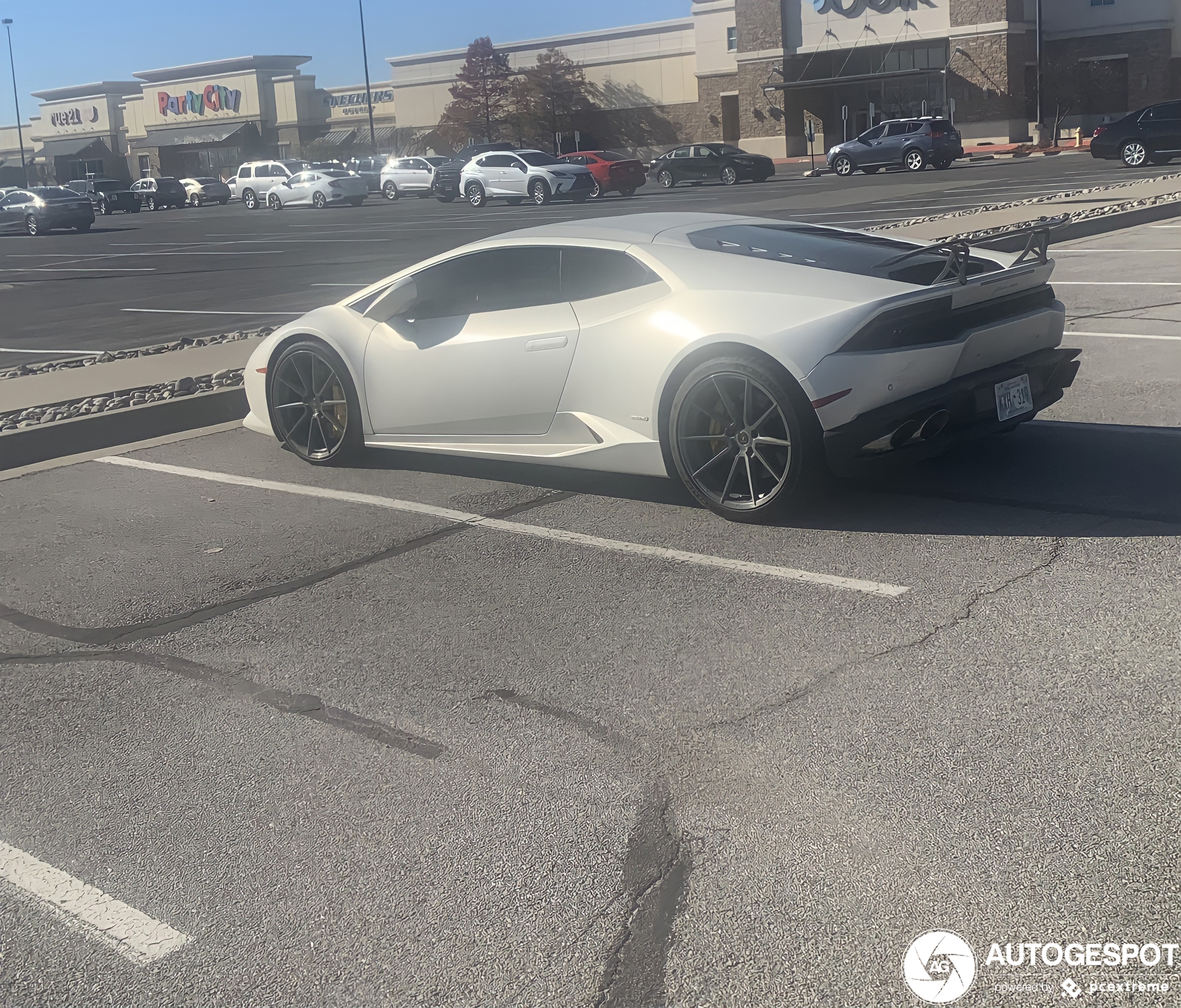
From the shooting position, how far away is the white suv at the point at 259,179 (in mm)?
51500

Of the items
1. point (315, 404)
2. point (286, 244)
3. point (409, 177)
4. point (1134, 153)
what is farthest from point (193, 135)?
point (315, 404)

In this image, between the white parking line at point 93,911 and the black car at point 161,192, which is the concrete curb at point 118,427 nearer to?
the white parking line at point 93,911

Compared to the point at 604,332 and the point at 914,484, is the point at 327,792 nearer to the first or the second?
the point at 604,332

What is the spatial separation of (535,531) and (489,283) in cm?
151

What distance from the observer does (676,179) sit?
151 ft

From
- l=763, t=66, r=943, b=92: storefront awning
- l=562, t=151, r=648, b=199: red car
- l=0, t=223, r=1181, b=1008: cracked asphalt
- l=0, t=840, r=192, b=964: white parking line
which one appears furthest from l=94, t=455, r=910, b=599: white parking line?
l=763, t=66, r=943, b=92: storefront awning

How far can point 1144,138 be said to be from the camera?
32.8 m

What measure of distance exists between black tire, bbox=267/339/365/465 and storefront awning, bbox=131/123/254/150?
8723cm

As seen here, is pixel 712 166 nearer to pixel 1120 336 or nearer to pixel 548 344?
pixel 1120 336

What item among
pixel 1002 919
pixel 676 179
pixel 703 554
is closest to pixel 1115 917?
pixel 1002 919

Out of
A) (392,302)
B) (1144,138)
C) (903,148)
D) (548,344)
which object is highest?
(903,148)

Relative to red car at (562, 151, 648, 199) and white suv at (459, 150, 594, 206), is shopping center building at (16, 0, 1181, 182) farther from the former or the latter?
white suv at (459, 150, 594, 206)

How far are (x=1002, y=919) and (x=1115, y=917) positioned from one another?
0.24 m

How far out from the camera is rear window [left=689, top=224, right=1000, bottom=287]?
6105 millimetres
